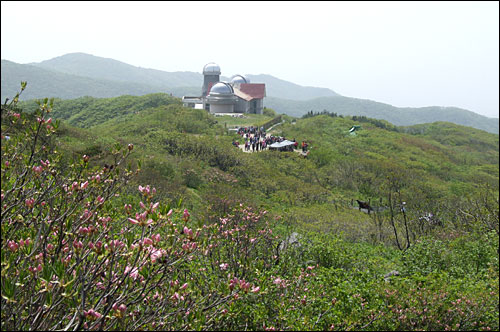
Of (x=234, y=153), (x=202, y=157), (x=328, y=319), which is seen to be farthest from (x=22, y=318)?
(x=234, y=153)

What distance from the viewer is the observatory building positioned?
52.1m

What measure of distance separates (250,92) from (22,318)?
59.5m

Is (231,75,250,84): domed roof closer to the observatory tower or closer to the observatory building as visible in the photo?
the observatory building

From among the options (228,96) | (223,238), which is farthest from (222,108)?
(223,238)

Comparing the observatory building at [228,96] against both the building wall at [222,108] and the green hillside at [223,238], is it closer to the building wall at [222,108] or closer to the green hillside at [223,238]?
the building wall at [222,108]

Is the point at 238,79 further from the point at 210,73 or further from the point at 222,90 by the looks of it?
the point at 222,90

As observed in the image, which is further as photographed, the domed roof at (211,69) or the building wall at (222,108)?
the domed roof at (211,69)

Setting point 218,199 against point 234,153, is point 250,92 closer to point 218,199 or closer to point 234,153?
point 234,153

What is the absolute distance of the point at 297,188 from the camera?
20391 mm

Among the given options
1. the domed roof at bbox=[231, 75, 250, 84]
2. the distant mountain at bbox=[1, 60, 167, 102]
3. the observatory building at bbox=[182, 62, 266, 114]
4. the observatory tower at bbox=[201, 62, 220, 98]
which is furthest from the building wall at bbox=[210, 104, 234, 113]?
the distant mountain at bbox=[1, 60, 167, 102]

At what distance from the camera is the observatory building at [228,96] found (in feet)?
171

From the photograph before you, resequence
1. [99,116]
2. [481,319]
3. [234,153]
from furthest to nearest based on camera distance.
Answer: [99,116], [234,153], [481,319]

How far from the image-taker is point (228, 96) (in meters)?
51.9

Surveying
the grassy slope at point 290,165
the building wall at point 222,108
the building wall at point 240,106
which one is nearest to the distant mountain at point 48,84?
the building wall at point 222,108
